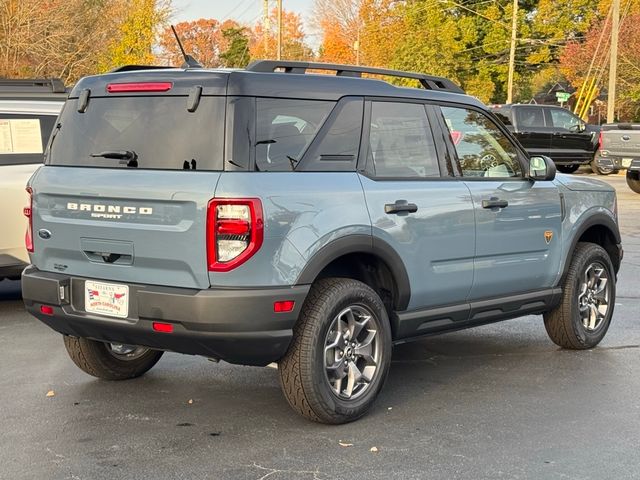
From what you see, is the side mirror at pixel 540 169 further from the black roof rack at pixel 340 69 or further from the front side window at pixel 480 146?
the black roof rack at pixel 340 69

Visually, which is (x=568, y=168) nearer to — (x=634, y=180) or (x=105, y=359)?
(x=634, y=180)

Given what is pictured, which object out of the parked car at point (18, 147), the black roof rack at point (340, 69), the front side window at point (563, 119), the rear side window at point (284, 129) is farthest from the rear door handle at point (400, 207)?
the front side window at point (563, 119)

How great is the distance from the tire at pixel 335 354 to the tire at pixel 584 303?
196cm

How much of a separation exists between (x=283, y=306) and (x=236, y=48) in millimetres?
72949

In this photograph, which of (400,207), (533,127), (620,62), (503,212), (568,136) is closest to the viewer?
(400,207)

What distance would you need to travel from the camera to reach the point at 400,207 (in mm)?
5035

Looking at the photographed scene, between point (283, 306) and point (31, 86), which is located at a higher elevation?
point (31, 86)

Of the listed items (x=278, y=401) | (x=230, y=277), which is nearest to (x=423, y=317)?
(x=278, y=401)

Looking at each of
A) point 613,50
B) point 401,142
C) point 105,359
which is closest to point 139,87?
point 401,142

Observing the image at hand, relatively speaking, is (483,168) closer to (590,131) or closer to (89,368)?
(89,368)

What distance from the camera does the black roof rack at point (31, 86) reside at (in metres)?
8.29

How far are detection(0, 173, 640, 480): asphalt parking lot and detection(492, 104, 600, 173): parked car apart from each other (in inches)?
847

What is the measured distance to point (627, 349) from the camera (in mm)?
6672

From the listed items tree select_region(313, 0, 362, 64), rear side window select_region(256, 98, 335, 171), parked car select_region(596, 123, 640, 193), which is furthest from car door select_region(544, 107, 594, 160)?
tree select_region(313, 0, 362, 64)
